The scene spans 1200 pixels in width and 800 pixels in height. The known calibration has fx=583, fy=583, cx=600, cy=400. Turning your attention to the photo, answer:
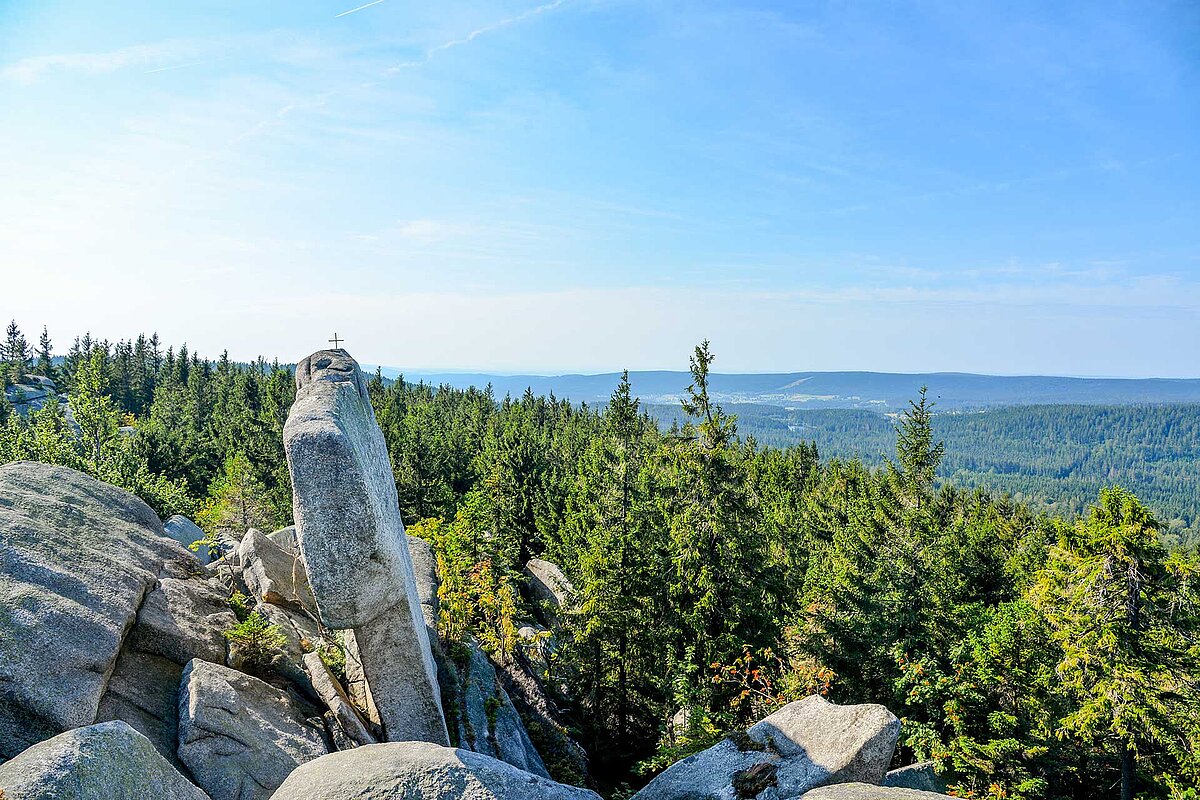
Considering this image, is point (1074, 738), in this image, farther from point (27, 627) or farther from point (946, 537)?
point (27, 627)

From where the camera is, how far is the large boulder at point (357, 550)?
8.88 metres

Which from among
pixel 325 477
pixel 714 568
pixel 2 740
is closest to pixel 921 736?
pixel 714 568

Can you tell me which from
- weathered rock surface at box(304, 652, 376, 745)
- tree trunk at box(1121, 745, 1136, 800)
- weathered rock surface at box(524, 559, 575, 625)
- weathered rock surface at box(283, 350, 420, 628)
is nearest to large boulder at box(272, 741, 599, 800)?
weathered rock surface at box(283, 350, 420, 628)

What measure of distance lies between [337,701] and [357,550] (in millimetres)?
3493

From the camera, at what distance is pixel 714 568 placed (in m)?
19.0

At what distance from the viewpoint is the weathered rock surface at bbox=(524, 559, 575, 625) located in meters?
30.2

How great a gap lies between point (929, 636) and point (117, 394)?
106315mm

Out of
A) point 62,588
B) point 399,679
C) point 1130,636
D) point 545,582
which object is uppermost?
point 62,588

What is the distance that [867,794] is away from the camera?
6.96 meters

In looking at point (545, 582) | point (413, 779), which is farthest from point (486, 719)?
point (545, 582)

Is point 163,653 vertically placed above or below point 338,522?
below

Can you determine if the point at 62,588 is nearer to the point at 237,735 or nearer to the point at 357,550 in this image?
the point at 237,735

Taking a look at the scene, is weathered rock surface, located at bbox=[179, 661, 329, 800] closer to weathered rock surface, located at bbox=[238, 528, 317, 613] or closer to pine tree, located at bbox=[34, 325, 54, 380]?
weathered rock surface, located at bbox=[238, 528, 317, 613]

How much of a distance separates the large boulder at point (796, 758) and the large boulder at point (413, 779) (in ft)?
11.7
